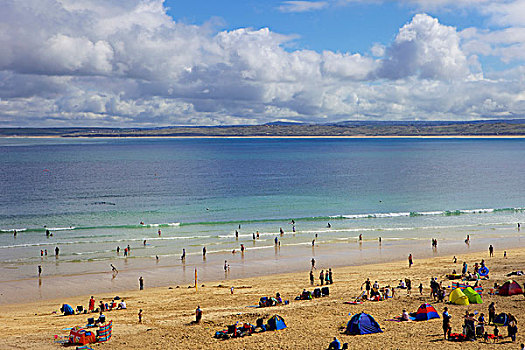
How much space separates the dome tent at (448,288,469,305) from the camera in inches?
1085

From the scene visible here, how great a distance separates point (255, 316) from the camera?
86.9ft

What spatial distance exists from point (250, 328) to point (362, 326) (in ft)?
17.9

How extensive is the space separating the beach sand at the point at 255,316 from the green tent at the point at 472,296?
52 centimetres

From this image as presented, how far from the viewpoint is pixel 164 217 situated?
6450cm

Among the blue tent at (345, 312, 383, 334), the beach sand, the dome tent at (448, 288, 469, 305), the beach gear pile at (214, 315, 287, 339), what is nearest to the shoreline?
the beach sand

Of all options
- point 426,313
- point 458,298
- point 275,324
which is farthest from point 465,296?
point 275,324

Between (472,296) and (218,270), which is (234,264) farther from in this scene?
(472,296)

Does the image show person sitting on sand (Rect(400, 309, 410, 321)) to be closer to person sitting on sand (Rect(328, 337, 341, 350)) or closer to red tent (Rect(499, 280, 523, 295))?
person sitting on sand (Rect(328, 337, 341, 350))

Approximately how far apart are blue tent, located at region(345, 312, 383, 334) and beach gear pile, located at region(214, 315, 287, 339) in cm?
334

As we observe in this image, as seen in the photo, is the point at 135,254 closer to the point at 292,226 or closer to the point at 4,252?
the point at 4,252

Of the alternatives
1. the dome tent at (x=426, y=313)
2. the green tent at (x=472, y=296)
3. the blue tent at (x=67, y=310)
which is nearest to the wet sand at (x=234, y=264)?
the blue tent at (x=67, y=310)

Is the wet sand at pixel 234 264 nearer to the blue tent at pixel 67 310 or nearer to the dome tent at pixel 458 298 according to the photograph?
the blue tent at pixel 67 310

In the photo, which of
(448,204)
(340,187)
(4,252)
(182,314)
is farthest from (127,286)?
(340,187)

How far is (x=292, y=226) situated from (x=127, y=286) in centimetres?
2566
